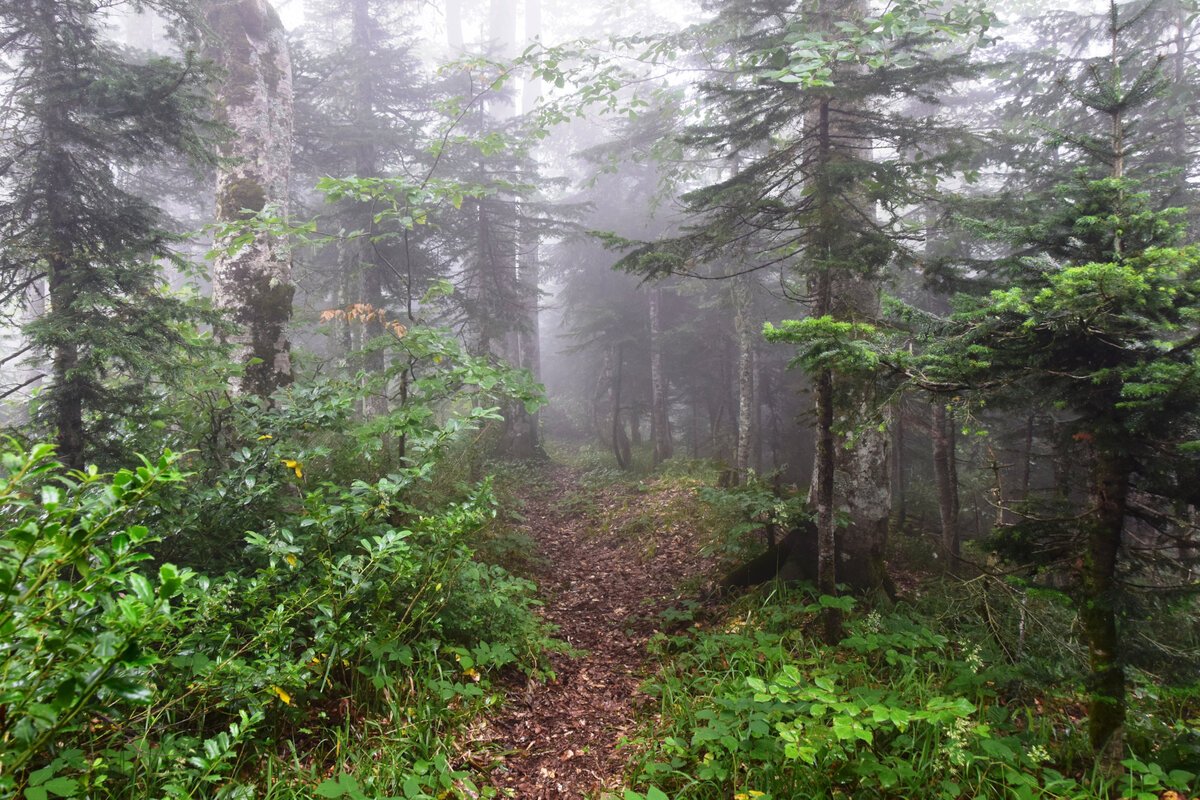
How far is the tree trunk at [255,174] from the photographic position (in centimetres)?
707

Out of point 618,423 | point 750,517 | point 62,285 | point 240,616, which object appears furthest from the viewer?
point 618,423

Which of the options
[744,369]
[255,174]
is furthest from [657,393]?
[255,174]

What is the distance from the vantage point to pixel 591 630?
5.80 metres

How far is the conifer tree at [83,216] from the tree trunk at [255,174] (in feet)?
→ 5.24

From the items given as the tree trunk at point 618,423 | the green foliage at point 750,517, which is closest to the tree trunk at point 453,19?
the tree trunk at point 618,423

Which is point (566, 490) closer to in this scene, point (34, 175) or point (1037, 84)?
point (34, 175)

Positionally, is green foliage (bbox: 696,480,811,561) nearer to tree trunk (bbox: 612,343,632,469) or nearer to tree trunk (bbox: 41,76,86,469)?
tree trunk (bbox: 41,76,86,469)

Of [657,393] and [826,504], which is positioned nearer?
[826,504]

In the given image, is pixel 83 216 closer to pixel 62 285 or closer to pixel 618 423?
pixel 62 285

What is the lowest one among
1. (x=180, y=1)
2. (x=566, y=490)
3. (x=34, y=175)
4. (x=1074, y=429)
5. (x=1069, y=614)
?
(x=566, y=490)

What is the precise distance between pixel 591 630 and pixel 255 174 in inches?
300

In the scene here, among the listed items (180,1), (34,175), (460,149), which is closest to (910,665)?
(34,175)

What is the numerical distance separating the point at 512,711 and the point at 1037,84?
51.5ft

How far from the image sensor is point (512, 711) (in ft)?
13.4
